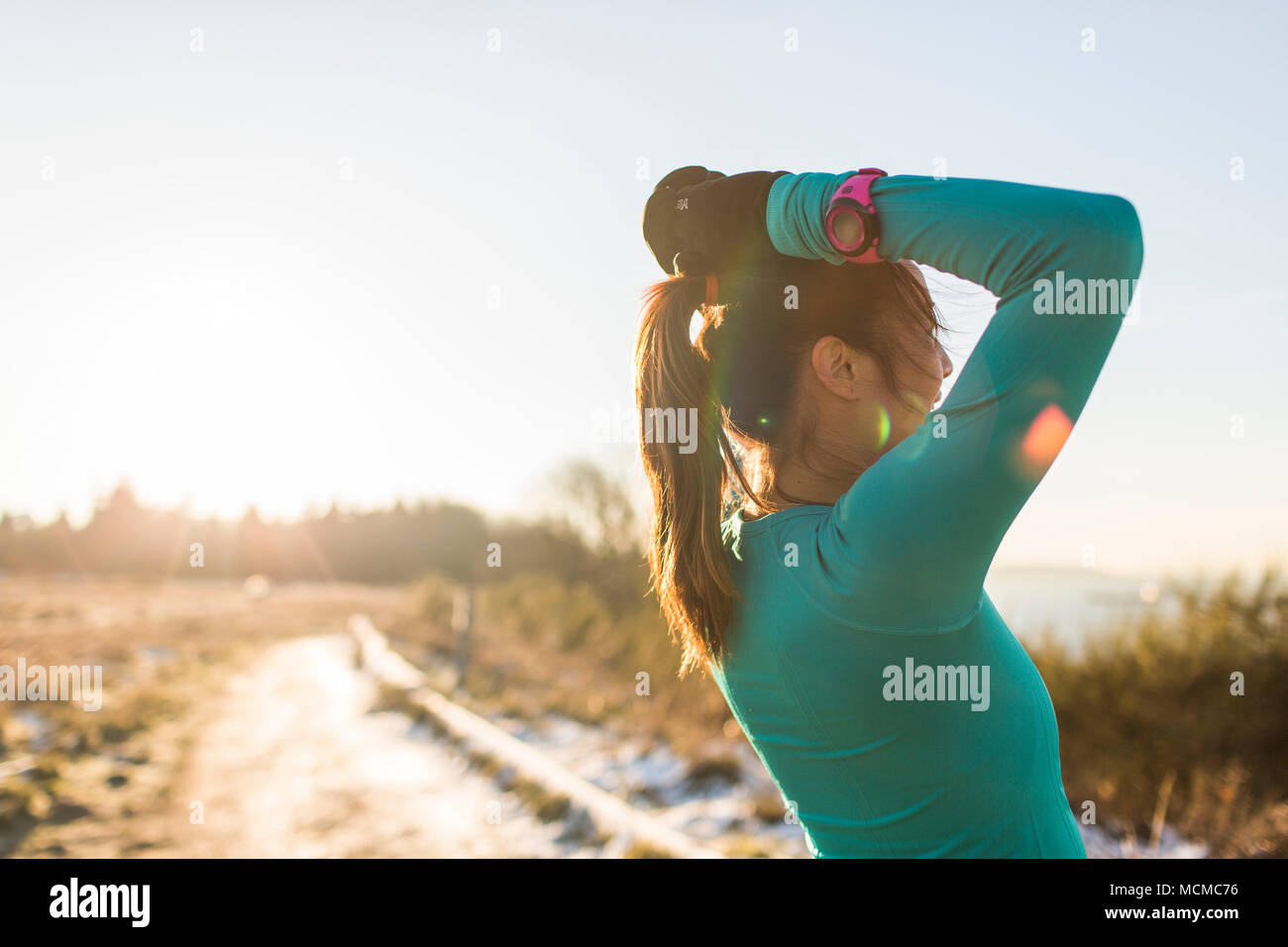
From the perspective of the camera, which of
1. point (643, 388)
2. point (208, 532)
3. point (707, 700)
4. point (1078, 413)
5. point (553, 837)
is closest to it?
point (1078, 413)

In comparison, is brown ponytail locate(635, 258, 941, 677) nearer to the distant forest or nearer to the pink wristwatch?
the pink wristwatch

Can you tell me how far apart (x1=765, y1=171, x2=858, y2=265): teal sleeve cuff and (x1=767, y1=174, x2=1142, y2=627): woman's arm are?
0.17m

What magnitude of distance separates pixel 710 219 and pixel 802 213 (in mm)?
160

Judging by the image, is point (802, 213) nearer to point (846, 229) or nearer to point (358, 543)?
point (846, 229)

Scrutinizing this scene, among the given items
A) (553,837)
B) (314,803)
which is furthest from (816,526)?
(314,803)

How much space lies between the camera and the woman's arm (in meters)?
0.78

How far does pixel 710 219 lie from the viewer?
1.11 metres

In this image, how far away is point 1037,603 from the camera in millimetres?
8523

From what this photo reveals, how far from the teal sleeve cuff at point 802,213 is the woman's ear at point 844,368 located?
0.48ft

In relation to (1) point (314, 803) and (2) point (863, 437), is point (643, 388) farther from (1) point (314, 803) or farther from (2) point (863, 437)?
(1) point (314, 803)

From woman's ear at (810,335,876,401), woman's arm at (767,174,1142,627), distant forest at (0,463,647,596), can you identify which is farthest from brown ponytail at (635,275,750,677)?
distant forest at (0,463,647,596)

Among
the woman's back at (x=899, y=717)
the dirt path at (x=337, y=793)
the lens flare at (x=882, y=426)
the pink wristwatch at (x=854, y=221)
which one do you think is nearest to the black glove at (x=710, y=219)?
the pink wristwatch at (x=854, y=221)
